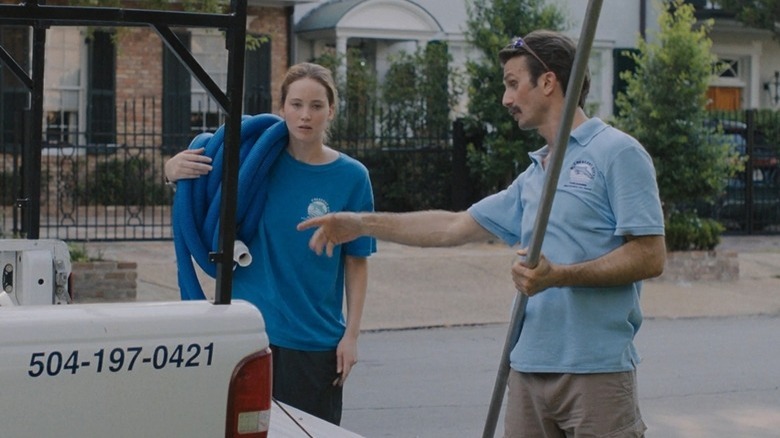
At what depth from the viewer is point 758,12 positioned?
86.1 feet


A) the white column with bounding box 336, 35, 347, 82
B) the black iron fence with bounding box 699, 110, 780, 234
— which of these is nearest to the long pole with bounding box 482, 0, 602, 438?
the black iron fence with bounding box 699, 110, 780, 234

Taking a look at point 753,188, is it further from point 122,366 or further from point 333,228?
point 122,366

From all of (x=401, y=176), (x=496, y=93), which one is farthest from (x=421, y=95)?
(x=496, y=93)

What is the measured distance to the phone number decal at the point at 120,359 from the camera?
332 centimetres

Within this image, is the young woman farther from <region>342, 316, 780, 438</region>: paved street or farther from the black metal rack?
<region>342, 316, 780, 438</region>: paved street

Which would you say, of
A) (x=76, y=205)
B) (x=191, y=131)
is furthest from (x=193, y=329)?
(x=191, y=131)

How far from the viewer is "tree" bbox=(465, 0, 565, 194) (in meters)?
18.5

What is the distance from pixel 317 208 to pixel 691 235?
11340 mm

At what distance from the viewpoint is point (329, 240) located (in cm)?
461

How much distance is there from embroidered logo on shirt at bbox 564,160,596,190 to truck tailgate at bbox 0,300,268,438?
1.17 metres

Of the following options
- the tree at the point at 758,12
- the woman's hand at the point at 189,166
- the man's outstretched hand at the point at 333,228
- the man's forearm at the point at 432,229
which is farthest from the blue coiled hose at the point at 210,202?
the tree at the point at 758,12

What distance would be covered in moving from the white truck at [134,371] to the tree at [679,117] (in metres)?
12.5

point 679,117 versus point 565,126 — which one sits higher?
point 679,117

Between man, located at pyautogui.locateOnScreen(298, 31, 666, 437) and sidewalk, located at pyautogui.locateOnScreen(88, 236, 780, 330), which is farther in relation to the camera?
sidewalk, located at pyautogui.locateOnScreen(88, 236, 780, 330)
